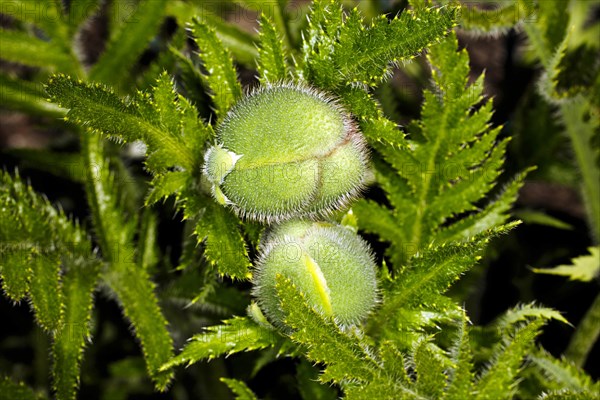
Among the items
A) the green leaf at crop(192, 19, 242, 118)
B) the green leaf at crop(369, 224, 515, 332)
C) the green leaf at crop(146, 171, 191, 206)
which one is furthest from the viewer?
the green leaf at crop(192, 19, 242, 118)

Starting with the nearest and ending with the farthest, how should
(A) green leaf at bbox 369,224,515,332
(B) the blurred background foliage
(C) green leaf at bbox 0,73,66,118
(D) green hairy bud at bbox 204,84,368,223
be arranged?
(D) green hairy bud at bbox 204,84,368,223 < (A) green leaf at bbox 369,224,515,332 < (B) the blurred background foliage < (C) green leaf at bbox 0,73,66,118

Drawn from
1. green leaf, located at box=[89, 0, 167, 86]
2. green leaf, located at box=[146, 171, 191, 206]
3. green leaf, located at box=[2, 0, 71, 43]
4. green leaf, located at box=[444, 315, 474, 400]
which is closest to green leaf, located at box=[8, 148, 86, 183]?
green leaf, located at box=[89, 0, 167, 86]

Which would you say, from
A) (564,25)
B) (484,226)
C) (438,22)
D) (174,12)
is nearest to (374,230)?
(484,226)

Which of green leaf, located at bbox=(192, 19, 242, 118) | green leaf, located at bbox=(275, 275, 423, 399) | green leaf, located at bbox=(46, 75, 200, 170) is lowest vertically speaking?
green leaf, located at bbox=(275, 275, 423, 399)

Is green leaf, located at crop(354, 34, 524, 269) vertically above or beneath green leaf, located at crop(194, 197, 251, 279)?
above

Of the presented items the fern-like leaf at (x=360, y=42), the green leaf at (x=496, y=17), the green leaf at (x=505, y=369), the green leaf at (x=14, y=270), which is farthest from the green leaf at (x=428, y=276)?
the green leaf at (x=14, y=270)

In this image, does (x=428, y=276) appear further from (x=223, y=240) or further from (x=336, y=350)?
(x=223, y=240)

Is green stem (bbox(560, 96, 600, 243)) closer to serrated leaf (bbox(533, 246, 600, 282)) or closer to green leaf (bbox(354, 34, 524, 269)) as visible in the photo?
serrated leaf (bbox(533, 246, 600, 282))
